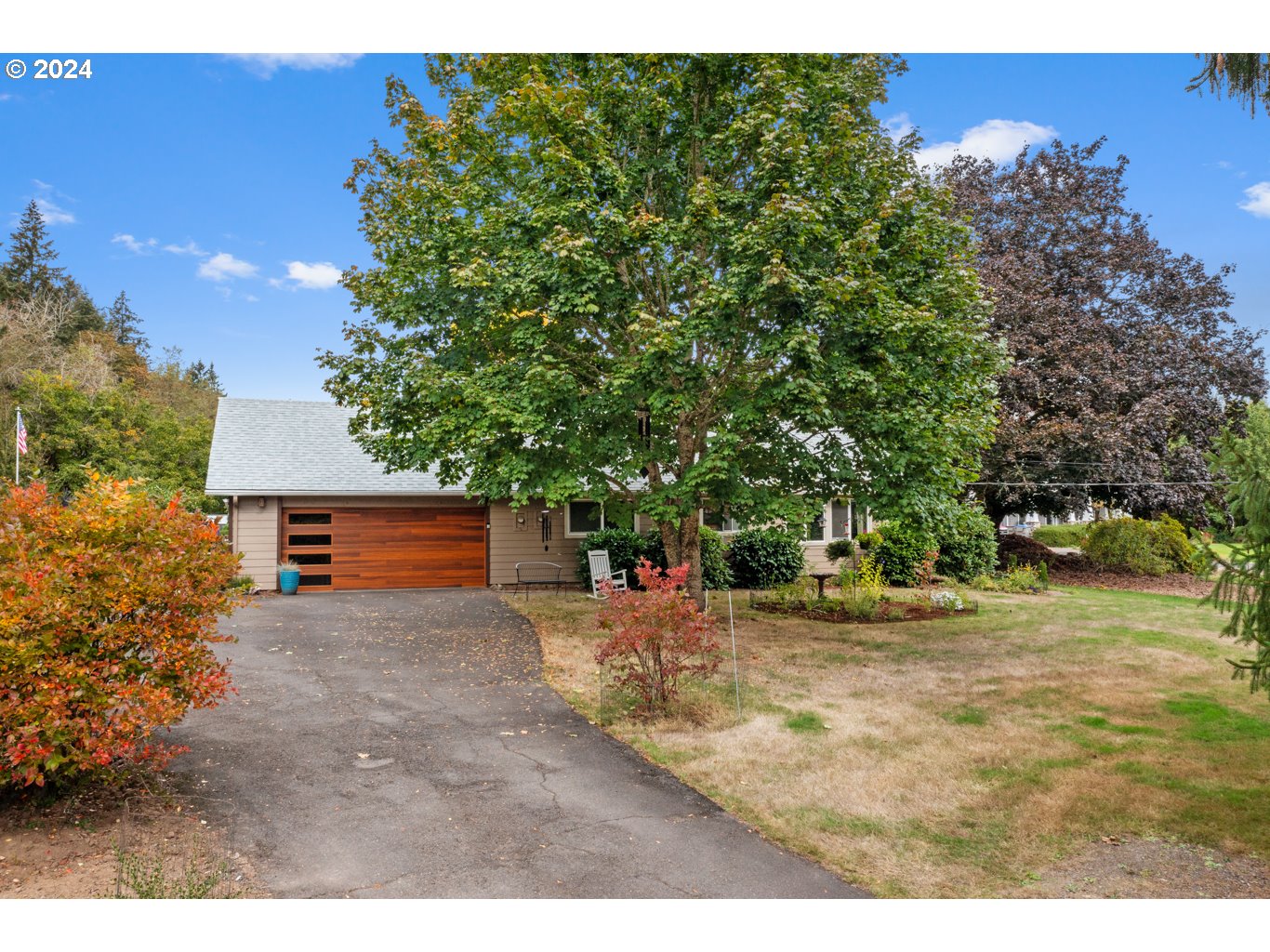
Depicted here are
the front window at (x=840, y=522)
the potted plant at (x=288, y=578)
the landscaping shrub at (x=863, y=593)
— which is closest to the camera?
the landscaping shrub at (x=863, y=593)

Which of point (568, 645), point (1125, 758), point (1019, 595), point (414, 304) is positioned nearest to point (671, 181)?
point (414, 304)

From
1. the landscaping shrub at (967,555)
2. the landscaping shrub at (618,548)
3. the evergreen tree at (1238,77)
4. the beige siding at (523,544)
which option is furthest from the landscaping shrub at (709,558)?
the evergreen tree at (1238,77)

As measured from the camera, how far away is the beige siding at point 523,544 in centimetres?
1630

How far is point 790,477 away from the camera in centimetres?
1058

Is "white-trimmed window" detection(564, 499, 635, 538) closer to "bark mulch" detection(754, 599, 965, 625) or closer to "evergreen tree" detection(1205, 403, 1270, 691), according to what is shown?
"bark mulch" detection(754, 599, 965, 625)

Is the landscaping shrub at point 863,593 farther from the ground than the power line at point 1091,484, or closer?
closer

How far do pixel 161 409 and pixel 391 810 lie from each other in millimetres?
30202

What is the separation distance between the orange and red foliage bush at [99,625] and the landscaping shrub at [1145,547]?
20065 mm

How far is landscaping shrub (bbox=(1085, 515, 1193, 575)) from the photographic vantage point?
58.5 ft

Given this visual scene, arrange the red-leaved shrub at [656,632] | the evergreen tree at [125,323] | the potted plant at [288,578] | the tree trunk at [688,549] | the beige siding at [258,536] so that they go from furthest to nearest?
the evergreen tree at [125,323], the beige siding at [258,536], the potted plant at [288,578], the tree trunk at [688,549], the red-leaved shrub at [656,632]

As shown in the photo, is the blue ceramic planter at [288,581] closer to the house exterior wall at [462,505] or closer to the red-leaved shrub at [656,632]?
the house exterior wall at [462,505]

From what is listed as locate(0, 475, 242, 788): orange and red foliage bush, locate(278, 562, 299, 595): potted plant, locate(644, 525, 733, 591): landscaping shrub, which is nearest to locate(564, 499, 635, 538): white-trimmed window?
locate(644, 525, 733, 591): landscaping shrub

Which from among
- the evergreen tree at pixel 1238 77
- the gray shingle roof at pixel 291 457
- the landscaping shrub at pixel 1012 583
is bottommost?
the landscaping shrub at pixel 1012 583

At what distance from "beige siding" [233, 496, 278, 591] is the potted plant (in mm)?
268
